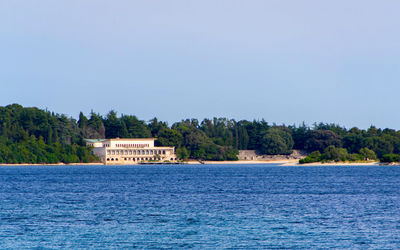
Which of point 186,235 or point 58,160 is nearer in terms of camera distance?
point 186,235

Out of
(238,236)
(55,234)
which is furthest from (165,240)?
(55,234)

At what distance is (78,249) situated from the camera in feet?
102

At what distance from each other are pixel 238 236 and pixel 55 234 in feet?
34.1

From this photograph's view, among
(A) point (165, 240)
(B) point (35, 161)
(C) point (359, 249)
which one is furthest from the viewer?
(B) point (35, 161)

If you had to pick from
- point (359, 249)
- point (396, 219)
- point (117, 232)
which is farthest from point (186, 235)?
point (396, 219)

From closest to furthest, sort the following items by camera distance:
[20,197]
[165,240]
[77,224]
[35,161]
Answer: [165,240], [77,224], [20,197], [35,161]

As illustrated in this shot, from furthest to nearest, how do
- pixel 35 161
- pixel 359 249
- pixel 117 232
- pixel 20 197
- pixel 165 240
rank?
pixel 35 161
pixel 20 197
pixel 117 232
pixel 165 240
pixel 359 249

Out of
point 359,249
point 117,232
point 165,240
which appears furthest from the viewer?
point 117,232

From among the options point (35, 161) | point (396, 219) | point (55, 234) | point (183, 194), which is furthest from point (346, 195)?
point (35, 161)

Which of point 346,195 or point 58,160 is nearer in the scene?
point 346,195

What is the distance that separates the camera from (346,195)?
207ft

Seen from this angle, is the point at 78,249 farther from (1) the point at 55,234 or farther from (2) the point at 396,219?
(2) the point at 396,219

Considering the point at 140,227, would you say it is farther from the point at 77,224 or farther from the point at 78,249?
the point at 78,249

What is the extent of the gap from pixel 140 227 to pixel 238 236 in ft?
21.9
